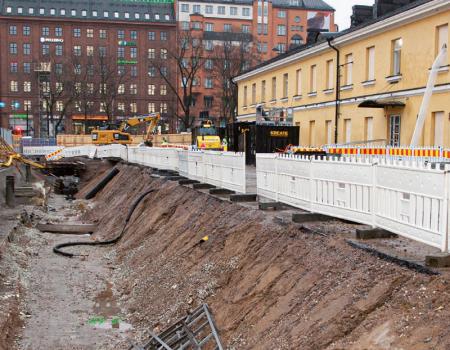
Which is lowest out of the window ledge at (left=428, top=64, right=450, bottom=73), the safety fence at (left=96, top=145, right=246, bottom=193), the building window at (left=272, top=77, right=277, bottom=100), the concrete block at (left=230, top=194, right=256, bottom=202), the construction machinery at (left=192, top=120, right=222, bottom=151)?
the concrete block at (left=230, top=194, right=256, bottom=202)

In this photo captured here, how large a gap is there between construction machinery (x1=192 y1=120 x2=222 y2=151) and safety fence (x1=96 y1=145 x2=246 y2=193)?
787 cm

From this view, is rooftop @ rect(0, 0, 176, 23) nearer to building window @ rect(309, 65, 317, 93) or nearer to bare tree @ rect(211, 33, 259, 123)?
bare tree @ rect(211, 33, 259, 123)

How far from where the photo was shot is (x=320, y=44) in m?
27.6

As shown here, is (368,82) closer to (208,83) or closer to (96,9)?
(208,83)

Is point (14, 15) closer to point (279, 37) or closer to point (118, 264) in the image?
point (279, 37)

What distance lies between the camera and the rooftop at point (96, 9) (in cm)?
8362

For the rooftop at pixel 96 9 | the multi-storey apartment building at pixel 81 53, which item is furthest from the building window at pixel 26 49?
the rooftop at pixel 96 9

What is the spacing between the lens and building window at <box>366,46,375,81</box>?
23906mm

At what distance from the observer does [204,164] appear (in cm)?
1638

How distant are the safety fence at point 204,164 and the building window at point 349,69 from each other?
9.60 meters

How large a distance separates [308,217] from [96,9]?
84.5 metres

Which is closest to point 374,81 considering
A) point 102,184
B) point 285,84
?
point 285,84

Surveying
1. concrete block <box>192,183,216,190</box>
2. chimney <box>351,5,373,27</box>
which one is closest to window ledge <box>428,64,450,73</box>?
concrete block <box>192,183,216,190</box>

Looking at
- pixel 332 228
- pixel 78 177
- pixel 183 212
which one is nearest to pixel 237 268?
pixel 332 228
